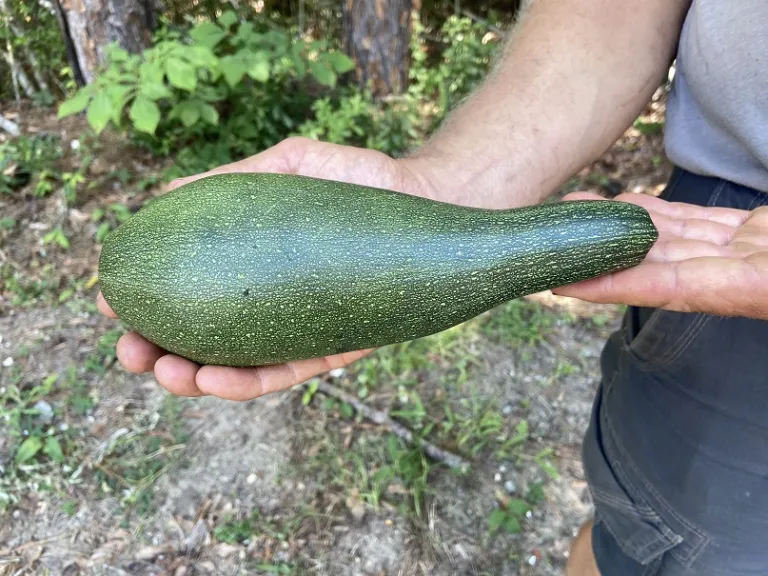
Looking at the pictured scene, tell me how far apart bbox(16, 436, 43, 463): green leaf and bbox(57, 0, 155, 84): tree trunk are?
320 cm

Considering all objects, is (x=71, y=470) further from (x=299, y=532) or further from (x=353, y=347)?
(x=353, y=347)

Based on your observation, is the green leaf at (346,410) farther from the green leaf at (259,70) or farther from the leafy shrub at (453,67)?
the leafy shrub at (453,67)

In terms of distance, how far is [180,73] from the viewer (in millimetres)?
3957

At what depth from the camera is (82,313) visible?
170 inches

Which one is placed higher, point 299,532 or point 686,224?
point 686,224

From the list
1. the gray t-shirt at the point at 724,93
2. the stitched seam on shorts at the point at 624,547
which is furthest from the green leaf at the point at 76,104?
the stitched seam on shorts at the point at 624,547

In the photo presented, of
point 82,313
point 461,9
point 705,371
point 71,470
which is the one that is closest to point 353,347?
point 705,371

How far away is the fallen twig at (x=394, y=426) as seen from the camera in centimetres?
370

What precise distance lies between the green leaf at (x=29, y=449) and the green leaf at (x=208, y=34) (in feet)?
9.80

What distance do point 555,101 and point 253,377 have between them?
1.82 meters

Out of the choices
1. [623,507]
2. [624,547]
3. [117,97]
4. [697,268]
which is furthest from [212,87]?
[624,547]

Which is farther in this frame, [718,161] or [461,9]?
[461,9]

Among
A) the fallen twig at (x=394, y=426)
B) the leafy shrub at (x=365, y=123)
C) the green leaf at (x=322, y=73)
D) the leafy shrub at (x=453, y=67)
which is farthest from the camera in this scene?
the leafy shrub at (x=453, y=67)

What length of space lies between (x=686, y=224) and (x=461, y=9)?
212 inches
